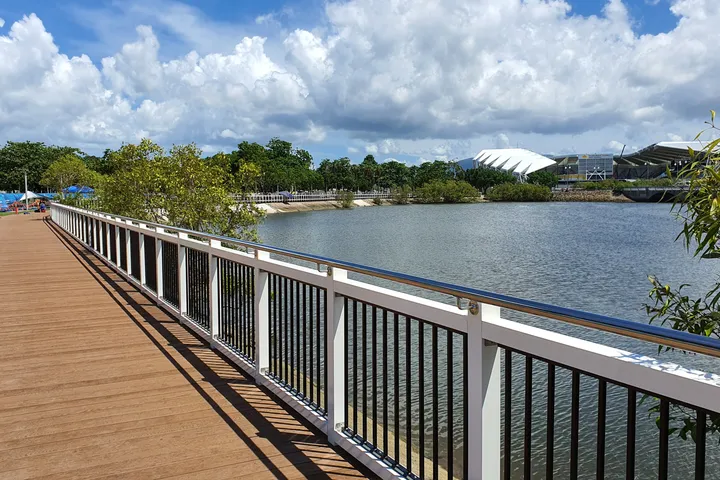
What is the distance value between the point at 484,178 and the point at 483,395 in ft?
418

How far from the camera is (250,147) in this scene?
101750 mm

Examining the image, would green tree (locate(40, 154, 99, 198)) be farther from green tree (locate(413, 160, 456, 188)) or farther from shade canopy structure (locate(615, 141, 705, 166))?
shade canopy structure (locate(615, 141, 705, 166))

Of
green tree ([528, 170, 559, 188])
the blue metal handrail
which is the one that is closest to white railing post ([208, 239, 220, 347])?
the blue metal handrail

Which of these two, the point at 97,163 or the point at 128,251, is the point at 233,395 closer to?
the point at 128,251

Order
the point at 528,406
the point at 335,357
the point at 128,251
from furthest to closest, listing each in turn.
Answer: the point at 128,251 → the point at 335,357 → the point at 528,406

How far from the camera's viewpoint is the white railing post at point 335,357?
338cm

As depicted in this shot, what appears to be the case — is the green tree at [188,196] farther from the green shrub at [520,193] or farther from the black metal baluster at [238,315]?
the green shrub at [520,193]

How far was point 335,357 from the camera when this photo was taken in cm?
342

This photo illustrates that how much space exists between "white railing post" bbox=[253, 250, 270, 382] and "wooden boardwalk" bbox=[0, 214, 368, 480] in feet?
0.63

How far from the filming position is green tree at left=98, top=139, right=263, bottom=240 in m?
13.4

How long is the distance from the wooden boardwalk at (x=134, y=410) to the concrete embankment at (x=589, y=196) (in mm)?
120606

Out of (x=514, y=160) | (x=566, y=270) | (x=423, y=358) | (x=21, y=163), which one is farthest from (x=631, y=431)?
(x=514, y=160)

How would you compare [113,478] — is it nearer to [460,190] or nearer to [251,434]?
[251,434]

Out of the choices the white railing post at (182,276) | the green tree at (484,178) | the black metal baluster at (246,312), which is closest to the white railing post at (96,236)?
the white railing post at (182,276)
